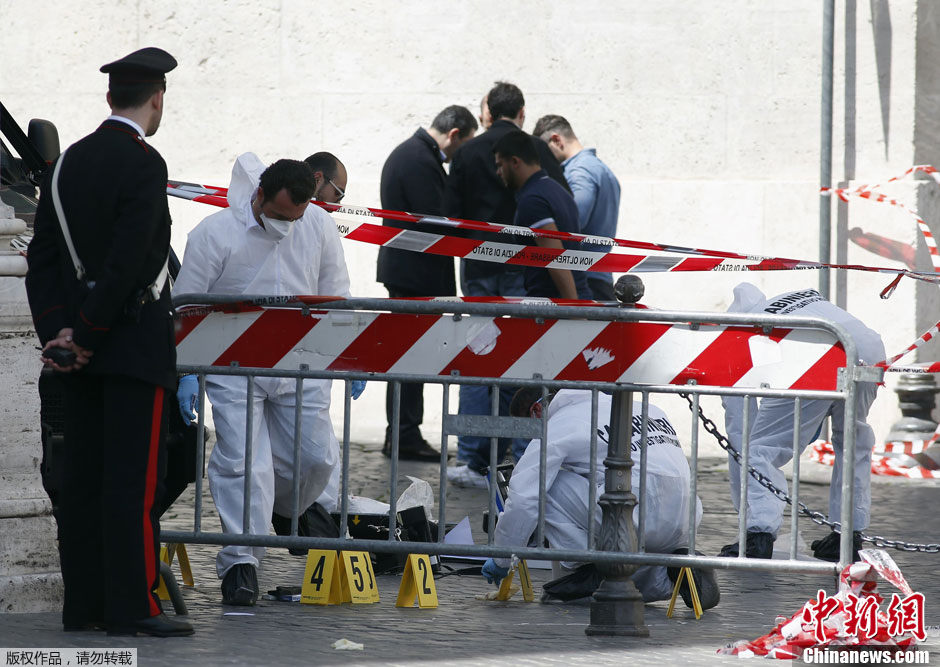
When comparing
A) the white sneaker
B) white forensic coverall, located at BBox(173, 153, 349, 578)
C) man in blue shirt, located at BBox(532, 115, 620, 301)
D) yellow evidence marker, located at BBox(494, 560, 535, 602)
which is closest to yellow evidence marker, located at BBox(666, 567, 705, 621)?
yellow evidence marker, located at BBox(494, 560, 535, 602)

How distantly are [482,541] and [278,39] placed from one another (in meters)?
5.78

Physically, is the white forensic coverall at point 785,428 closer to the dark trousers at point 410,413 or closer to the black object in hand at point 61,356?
the black object in hand at point 61,356

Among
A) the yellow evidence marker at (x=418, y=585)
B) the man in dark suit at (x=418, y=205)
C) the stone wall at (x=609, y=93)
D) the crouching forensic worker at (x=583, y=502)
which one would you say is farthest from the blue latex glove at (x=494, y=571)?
the stone wall at (x=609, y=93)

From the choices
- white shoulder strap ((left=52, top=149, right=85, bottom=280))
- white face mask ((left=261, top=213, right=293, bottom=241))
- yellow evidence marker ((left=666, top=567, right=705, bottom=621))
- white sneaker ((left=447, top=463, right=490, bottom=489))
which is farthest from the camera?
white sneaker ((left=447, top=463, right=490, bottom=489))

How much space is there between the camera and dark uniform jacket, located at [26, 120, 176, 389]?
488cm

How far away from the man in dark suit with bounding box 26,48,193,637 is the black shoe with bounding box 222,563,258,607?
71cm

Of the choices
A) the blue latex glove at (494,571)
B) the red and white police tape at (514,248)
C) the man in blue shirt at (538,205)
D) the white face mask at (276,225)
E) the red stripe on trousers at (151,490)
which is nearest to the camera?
the red stripe on trousers at (151,490)

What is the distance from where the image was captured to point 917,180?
11016 mm

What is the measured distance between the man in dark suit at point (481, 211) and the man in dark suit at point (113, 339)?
4.31 metres

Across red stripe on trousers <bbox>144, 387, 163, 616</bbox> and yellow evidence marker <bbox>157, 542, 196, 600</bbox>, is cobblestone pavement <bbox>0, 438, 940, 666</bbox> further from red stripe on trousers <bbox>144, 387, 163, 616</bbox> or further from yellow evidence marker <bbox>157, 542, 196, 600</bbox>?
red stripe on trousers <bbox>144, 387, 163, 616</bbox>

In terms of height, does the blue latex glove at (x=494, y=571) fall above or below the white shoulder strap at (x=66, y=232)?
below

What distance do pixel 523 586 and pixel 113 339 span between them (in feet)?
6.59

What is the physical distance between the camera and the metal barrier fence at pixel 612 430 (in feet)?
17.6

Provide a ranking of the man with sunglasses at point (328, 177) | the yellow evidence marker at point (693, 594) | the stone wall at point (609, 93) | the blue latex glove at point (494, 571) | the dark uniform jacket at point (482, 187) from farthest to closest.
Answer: the stone wall at point (609, 93)
the dark uniform jacket at point (482, 187)
the man with sunglasses at point (328, 177)
the blue latex glove at point (494, 571)
the yellow evidence marker at point (693, 594)
